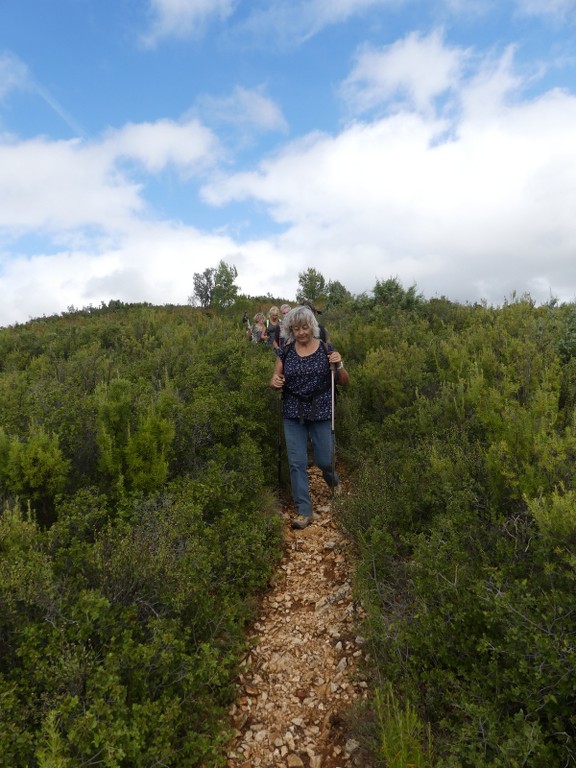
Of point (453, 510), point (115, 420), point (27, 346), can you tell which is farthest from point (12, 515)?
point (27, 346)

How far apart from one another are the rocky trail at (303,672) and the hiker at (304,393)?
32.2 inches

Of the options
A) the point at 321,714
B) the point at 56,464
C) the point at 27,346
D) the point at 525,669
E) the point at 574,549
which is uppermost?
the point at 27,346

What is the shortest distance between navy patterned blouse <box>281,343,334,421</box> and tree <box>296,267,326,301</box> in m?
20.3

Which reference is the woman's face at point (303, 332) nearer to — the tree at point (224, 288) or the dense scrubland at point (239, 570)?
the dense scrubland at point (239, 570)

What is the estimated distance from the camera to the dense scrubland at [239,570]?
205 centimetres

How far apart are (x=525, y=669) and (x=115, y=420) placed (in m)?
3.61

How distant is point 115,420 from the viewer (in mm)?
4129

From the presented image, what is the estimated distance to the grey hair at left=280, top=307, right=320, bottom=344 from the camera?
4.68m

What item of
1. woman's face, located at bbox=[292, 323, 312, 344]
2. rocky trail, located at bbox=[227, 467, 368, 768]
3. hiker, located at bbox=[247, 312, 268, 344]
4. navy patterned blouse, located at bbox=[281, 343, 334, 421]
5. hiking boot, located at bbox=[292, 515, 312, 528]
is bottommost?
rocky trail, located at bbox=[227, 467, 368, 768]

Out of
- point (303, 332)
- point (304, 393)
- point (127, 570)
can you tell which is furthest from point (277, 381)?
point (127, 570)

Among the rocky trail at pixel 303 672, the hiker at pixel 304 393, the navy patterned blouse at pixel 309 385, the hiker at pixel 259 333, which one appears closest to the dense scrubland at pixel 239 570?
the rocky trail at pixel 303 672

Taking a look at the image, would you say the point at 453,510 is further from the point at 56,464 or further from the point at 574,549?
the point at 56,464

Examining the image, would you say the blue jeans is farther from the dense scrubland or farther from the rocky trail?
the rocky trail

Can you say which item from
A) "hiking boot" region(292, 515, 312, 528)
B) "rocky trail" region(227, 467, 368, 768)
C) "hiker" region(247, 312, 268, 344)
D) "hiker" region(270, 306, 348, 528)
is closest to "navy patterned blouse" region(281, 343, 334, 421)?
"hiker" region(270, 306, 348, 528)
